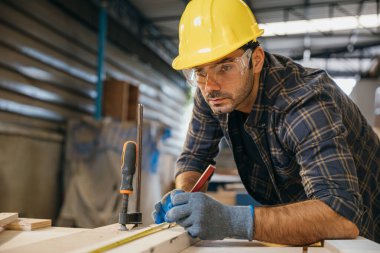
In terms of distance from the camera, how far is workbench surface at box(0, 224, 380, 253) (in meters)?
1.18

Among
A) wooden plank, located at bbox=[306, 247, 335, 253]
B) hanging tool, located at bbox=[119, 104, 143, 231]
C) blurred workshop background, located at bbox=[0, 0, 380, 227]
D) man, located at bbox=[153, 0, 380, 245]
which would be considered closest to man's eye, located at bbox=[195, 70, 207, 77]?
man, located at bbox=[153, 0, 380, 245]

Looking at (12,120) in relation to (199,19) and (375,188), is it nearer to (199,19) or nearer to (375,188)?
(199,19)

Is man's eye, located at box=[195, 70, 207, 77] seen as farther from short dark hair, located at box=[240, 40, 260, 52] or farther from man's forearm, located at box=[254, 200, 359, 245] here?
man's forearm, located at box=[254, 200, 359, 245]

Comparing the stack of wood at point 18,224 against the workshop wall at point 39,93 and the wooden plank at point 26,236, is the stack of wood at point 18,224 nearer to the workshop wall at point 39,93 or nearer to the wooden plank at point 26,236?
the wooden plank at point 26,236

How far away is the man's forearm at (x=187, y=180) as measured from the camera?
2161 mm

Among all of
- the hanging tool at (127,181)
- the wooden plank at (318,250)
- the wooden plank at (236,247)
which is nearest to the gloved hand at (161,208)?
the hanging tool at (127,181)

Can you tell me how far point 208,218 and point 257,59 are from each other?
0.89 m

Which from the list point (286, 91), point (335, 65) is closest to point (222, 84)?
point (286, 91)

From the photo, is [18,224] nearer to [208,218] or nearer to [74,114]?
[208,218]

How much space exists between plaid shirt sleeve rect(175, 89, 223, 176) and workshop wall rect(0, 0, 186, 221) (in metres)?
3.60

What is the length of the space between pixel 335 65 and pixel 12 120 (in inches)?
493

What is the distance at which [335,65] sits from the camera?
14.8 meters

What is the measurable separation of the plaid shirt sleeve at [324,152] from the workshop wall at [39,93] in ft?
14.3

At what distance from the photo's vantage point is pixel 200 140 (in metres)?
2.36
